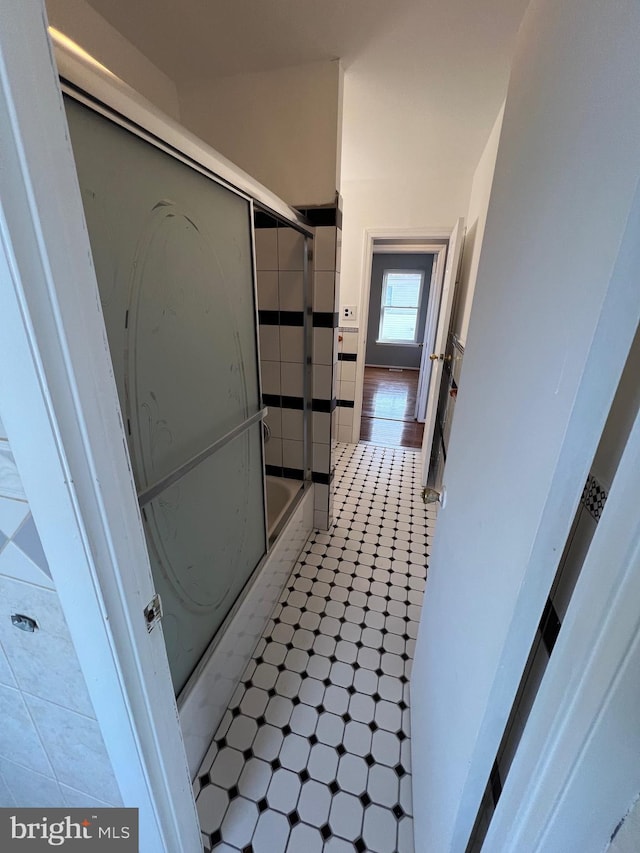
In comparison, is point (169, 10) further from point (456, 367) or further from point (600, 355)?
point (456, 367)

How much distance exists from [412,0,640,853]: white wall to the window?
5.85 meters

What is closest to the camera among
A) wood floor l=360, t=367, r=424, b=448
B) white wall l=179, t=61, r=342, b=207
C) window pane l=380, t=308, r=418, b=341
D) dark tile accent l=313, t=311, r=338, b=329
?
white wall l=179, t=61, r=342, b=207

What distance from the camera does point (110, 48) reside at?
4.32 feet

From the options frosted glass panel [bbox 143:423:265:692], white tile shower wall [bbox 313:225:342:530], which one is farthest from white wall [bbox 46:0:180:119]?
frosted glass panel [bbox 143:423:265:692]

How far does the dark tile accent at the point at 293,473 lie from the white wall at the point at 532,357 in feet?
4.33

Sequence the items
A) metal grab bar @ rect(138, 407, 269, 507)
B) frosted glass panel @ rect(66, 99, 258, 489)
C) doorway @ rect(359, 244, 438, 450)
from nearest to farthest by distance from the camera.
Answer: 1. frosted glass panel @ rect(66, 99, 258, 489)
2. metal grab bar @ rect(138, 407, 269, 507)
3. doorway @ rect(359, 244, 438, 450)

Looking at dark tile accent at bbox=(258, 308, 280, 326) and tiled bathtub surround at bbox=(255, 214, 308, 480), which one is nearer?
tiled bathtub surround at bbox=(255, 214, 308, 480)

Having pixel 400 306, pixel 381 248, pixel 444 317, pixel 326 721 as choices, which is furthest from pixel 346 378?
pixel 400 306

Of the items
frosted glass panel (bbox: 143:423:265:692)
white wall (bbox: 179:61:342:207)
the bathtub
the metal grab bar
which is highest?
white wall (bbox: 179:61:342:207)

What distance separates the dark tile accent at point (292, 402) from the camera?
78.4 inches

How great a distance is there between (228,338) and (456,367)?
1.67 m

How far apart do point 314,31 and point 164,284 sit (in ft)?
4.27

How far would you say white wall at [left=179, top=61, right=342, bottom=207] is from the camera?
1.52 metres

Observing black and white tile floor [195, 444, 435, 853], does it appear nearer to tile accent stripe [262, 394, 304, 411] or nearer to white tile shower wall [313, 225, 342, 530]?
white tile shower wall [313, 225, 342, 530]
